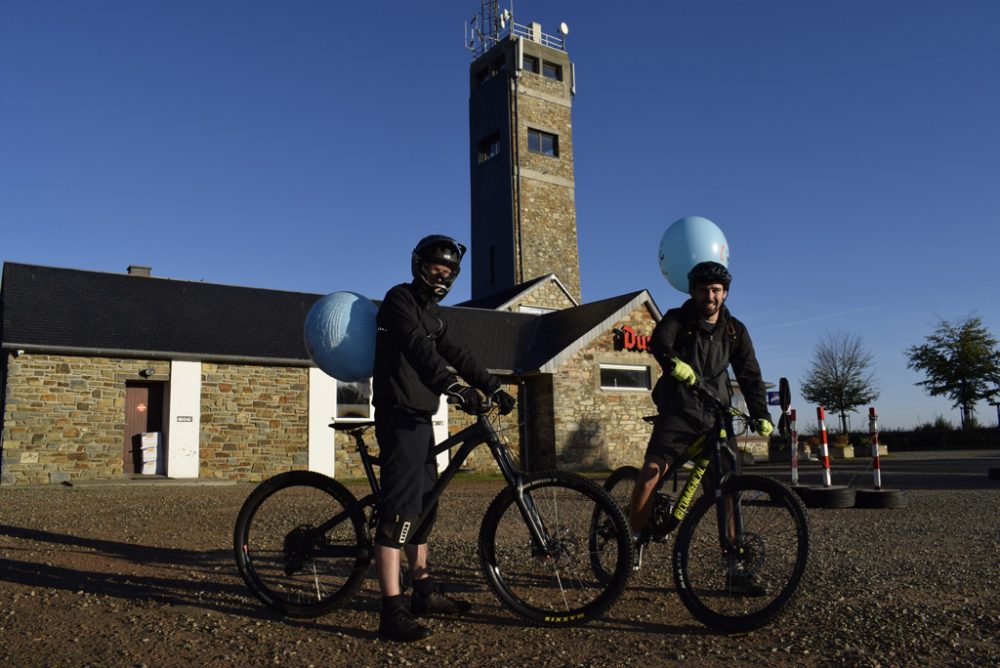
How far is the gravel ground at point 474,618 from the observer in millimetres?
3078

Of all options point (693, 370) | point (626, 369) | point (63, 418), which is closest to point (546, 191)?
point (626, 369)

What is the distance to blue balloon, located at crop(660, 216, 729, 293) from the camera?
16.8 feet

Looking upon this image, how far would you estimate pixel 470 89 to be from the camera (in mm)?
43531

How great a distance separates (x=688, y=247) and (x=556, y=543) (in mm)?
2433

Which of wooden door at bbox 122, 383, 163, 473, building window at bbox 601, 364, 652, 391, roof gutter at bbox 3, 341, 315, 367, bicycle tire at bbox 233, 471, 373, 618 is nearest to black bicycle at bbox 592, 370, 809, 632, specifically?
bicycle tire at bbox 233, 471, 373, 618

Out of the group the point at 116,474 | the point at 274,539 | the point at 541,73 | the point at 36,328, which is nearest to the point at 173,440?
the point at 116,474

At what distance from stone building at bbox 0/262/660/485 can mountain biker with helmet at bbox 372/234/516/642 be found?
1350 centimetres

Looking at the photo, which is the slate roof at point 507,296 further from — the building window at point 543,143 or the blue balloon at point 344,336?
the blue balloon at point 344,336

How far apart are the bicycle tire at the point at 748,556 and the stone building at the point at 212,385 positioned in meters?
13.8

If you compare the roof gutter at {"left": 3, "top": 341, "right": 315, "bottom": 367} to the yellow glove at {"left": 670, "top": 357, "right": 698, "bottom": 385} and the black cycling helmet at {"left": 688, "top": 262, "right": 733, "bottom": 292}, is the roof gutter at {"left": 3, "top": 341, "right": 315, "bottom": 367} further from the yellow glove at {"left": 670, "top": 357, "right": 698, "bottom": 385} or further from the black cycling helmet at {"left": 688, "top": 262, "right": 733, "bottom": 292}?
the yellow glove at {"left": 670, "top": 357, "right": 698, "bottom": 385}

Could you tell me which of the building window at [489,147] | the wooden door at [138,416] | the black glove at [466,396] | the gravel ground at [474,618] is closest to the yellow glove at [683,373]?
the black glove at [466,396]

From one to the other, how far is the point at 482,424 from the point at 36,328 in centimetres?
1592

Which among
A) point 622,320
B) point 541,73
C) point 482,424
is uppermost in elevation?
point 541,73

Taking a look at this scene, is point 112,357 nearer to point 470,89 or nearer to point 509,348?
point 509,348
